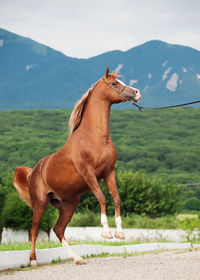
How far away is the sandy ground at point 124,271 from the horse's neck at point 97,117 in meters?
2.27

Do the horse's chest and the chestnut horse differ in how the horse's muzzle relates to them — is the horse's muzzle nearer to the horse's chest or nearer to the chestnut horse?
the chestnut horse

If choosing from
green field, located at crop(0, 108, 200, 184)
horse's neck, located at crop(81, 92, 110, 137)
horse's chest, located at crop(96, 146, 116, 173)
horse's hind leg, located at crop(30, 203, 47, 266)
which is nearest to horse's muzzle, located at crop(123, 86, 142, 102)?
horse's neck, located at crop(81, 92, 110, 137)

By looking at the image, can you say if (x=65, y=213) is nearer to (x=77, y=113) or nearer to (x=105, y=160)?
(x=105, y=160)

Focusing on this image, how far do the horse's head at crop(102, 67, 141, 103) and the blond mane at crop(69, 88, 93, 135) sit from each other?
471 millimetres

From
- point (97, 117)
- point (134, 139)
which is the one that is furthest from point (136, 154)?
point (97, 117)

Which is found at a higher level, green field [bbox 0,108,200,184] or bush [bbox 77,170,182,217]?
A: bush [bbox 77,170,182,217]

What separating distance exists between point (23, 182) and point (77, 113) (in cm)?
224

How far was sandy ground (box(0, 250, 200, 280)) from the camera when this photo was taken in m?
7.23

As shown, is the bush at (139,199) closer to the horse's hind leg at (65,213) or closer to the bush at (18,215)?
the bush at (18,215)

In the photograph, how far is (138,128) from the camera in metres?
162

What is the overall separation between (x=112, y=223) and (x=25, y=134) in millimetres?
127638

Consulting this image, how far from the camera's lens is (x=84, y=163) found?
8406mm

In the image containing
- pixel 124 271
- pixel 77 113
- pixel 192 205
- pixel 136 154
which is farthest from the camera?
pixel 136 154

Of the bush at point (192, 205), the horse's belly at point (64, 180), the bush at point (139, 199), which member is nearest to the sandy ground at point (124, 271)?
the horse's belly at point (64, 180)
